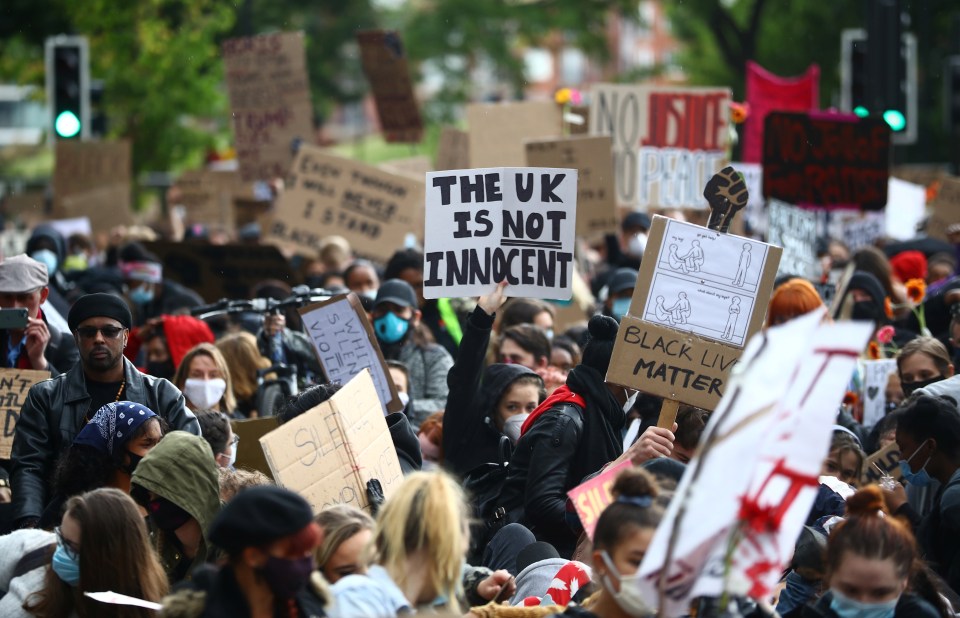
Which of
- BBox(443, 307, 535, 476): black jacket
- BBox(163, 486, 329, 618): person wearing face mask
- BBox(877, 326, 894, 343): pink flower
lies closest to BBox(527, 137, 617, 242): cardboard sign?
BBox(877, 326, 894, 343): pink flower

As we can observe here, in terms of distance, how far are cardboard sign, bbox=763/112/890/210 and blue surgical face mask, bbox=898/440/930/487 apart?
22.1ft

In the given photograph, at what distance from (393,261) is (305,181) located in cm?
350

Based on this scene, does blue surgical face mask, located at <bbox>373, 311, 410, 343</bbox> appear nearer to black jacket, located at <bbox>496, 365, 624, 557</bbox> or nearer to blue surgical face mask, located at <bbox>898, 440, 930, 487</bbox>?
black jacket, located at <bbox>496, 365, 624, 557</bbox>

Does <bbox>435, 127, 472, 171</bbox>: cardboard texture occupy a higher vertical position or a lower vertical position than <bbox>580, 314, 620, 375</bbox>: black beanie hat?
higher

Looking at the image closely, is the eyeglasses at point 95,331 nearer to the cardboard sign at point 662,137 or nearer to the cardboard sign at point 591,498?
the cardboard sign at point 591,498

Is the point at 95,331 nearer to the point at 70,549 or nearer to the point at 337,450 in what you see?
the point at 337,450

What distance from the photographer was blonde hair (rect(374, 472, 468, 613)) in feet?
13.2

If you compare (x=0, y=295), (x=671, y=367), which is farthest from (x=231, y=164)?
(x=671, y=367)

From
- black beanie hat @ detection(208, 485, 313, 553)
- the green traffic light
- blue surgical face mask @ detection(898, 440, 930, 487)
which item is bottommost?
blue surgical face mask @ detection(898, 440, 930, 487)

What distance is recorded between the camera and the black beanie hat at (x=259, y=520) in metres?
3.90

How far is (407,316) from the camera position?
28.1 feet

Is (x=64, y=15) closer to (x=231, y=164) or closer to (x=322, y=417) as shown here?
(x=231, y=164)

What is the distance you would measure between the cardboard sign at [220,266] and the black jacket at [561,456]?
625 centimetres

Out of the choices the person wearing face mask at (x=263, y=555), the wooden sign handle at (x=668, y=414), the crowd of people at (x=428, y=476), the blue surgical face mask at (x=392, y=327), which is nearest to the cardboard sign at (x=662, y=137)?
the crowd of people at (x=428, y=476)
